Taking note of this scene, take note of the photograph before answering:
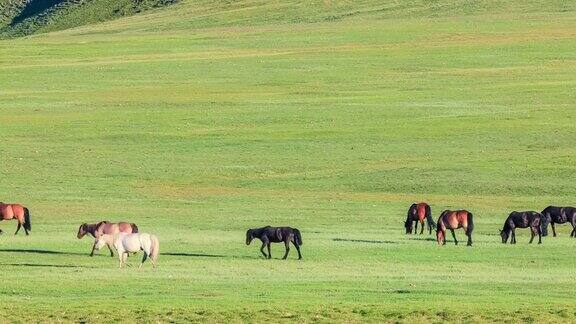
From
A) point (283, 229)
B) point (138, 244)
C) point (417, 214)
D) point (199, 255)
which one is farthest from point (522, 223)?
point (138, 244)

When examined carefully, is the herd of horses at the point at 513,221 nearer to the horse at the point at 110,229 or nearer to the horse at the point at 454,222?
the horse at the point at 454,222

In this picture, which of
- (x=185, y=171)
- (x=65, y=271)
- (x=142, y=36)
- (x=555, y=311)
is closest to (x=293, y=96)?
(x=185, y=171)

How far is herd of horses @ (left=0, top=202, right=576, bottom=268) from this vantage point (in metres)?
29.9

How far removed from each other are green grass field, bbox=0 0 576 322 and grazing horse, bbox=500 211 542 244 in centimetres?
56

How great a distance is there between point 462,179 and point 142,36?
71.7m

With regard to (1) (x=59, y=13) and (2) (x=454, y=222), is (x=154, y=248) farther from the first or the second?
(1) (x=59, y=13)

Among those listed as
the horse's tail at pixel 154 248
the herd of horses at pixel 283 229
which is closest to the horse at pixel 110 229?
the herd of horses at pixel 283 229

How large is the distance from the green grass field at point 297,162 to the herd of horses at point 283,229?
0.48 metres

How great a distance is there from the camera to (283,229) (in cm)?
3156

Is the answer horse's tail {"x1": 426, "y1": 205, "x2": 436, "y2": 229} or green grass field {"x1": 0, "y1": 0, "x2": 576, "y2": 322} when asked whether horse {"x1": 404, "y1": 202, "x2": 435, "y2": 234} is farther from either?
green grass field {"x1": 0, "y1": 0, "x2": 576, "y2": 322}

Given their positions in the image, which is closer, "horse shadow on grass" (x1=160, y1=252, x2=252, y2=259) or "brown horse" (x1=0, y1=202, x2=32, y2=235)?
"horse shadow on grass" (x1=160, y1=252, x2=252, y2=259)

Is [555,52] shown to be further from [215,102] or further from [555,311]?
[555,311]

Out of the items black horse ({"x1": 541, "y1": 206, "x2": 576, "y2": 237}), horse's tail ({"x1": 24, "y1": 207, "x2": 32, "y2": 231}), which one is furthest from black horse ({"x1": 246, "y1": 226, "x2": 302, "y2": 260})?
black horse ({"x1": 541, "y1": 206, "x2": 576, "y2": 237})

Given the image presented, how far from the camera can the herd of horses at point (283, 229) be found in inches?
1177
